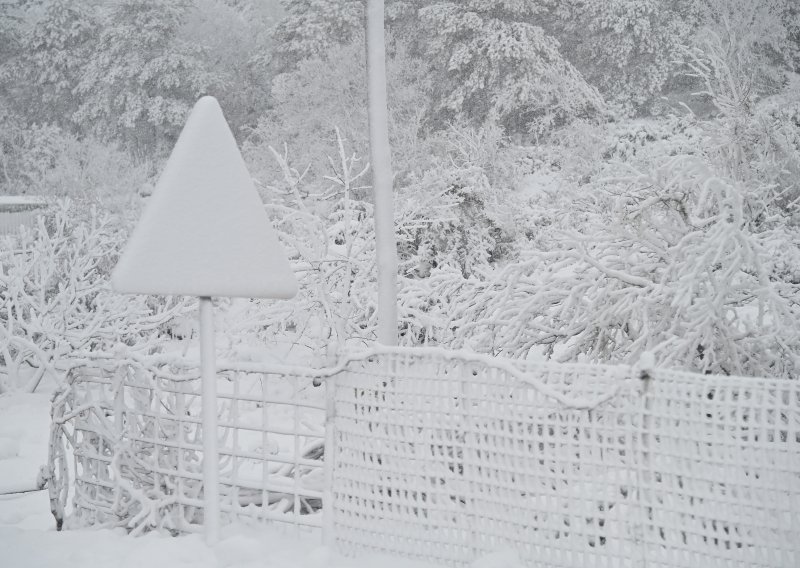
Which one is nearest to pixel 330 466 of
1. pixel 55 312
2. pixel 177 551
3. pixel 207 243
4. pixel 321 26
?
pixel 177 551

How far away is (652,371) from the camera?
8.96 ft

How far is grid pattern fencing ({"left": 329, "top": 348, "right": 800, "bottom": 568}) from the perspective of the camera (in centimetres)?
259

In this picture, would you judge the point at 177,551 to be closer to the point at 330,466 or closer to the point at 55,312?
the point at 330,466

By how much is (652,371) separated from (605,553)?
0.69 m

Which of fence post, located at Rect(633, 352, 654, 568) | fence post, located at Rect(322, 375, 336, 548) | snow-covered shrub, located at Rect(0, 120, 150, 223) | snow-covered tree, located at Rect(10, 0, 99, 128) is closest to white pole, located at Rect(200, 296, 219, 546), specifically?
fence post, located at Rect(322, 375, 336, 548)

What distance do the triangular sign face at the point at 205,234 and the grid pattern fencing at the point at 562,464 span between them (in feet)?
2.01

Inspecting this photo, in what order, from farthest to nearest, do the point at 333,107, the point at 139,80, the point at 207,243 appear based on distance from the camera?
→ the point at 139,80 < the point at 333,107 < the point at 207,243

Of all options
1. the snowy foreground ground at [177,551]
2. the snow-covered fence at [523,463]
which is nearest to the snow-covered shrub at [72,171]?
the snowy foreground ground at [177,551]

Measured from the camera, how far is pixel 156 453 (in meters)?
3.68

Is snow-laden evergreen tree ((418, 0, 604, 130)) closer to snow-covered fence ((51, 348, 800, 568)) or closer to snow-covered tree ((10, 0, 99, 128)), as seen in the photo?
snow-covered tree ((10, 0, 99, 128))

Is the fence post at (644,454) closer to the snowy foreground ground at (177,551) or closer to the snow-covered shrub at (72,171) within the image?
the snowy foreground ground at (177,551)

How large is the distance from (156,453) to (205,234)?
4.23ft

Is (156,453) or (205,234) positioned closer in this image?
(205,234)

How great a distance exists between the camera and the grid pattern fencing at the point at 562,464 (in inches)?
102
